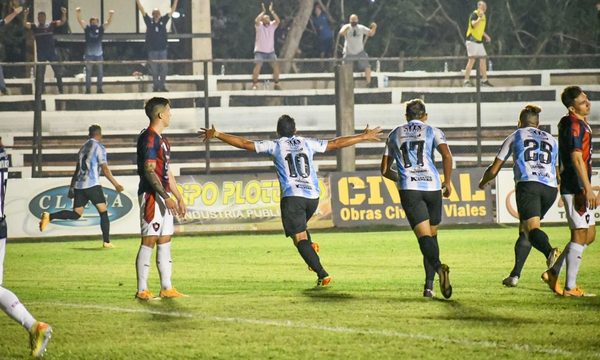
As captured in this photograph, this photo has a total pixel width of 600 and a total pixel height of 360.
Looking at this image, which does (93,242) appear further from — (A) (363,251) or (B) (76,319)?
(B) (76,319)

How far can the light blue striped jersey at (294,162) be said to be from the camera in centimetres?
1414

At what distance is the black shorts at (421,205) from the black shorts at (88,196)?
1056cm

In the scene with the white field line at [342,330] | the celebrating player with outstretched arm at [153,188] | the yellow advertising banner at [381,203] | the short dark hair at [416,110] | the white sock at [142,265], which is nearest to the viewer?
the white field line at [342,330]

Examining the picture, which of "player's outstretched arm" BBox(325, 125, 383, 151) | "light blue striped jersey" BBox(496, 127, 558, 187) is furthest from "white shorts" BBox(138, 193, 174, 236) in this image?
"light blue striped jersey" BBox(496, 127, 558, 187)

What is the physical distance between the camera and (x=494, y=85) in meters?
30.2

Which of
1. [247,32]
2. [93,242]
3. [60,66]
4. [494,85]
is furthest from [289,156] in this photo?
[247,32]

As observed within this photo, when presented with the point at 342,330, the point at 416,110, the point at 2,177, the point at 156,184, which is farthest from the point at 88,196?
the point at 342,330

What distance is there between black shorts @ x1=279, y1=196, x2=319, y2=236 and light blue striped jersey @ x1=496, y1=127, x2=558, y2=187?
2438mm

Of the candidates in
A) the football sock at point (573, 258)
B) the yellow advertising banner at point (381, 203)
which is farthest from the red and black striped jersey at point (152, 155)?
the yellow advertising banner at point (381, 203)

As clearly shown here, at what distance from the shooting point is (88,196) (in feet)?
71.8

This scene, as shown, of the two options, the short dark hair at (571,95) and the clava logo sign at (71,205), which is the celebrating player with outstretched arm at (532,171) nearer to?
the short dark hair at (571,95)

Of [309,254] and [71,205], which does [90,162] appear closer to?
[71,205]

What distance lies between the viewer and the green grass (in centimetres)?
922

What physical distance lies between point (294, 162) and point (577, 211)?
357cm
